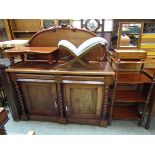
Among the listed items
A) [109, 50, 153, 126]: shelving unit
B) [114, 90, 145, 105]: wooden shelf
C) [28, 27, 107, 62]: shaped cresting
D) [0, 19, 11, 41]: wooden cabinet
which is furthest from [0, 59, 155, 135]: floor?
[0, 19, 11, 41]: wooden cabinet

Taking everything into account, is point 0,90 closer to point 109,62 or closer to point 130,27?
point 109,62

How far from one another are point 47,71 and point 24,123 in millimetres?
840

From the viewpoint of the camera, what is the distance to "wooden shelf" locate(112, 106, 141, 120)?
1714 millimetres

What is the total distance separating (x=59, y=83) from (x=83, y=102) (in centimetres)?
37

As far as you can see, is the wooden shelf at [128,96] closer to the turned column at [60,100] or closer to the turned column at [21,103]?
the turned column at [60,100]

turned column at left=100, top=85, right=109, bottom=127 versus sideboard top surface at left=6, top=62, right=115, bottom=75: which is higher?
sideboard top surface at left=6, top=62, right=115, bottom=75

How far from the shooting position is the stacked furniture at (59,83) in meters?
1.45

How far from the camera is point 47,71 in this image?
144 centimetres

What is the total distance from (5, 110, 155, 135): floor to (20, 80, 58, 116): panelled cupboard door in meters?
0.15

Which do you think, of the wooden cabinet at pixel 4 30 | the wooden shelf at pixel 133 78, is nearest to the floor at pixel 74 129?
the wooden shelf at pixel 133 78

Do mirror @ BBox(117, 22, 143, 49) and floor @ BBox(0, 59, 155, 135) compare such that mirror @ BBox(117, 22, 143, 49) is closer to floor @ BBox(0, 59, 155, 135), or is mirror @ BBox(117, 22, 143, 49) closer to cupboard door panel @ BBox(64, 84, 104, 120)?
cupboard door panel @ BBox(64, 84, 104, 120)

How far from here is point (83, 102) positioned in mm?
1601

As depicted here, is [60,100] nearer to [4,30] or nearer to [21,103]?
[21,103]
